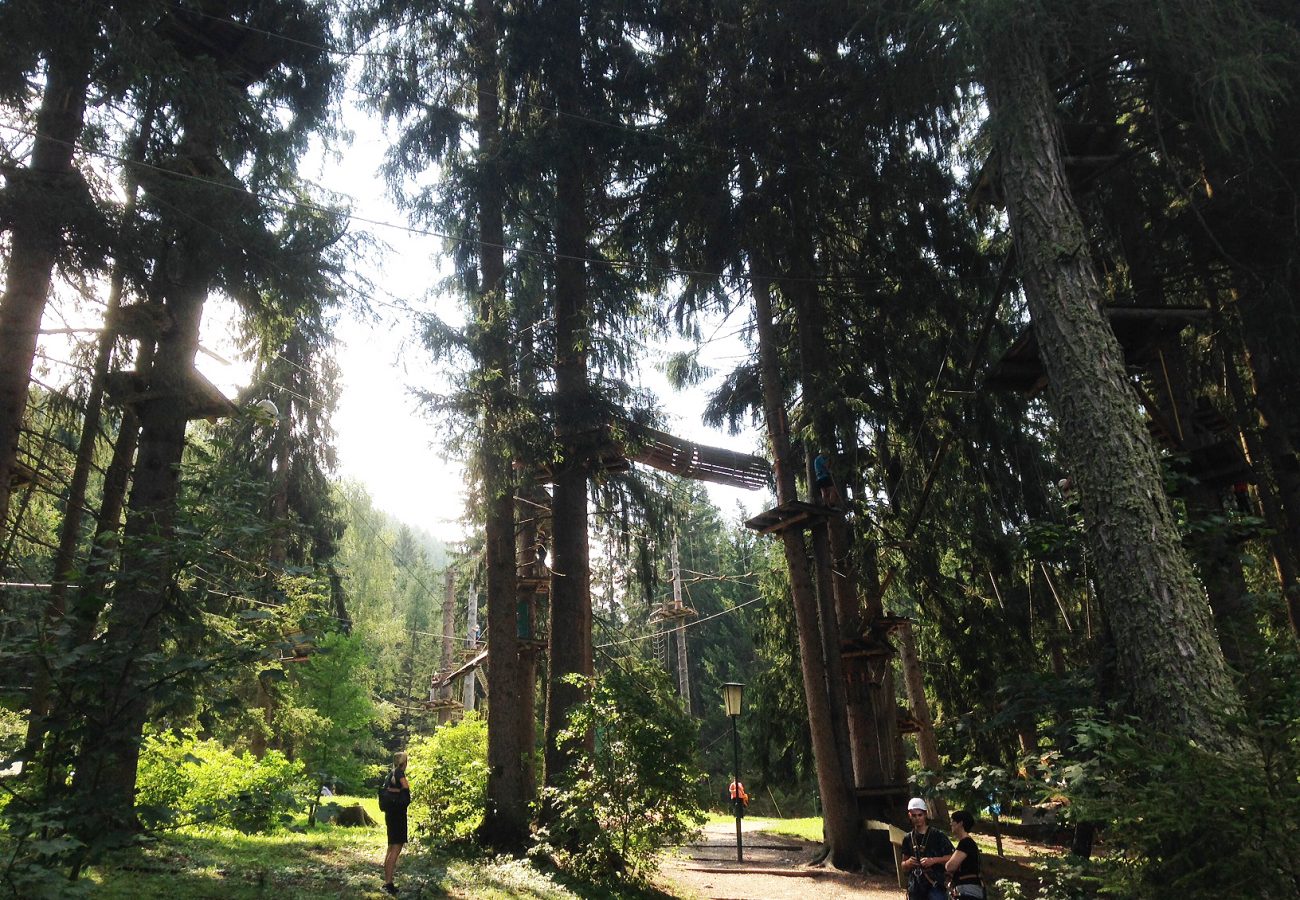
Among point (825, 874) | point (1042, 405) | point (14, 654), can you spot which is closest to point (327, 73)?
point (14, 654)

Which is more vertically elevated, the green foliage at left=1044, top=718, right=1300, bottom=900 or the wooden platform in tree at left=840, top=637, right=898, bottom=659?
the wooden platform in tree at left=840, top=637, right=898, bottom=659

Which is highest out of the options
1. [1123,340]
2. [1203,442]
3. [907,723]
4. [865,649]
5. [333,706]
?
[1123,340]

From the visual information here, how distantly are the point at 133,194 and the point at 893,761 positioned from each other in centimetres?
1358

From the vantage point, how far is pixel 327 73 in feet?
34.6

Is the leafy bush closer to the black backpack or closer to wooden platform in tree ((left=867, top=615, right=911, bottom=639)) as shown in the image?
the black backpack

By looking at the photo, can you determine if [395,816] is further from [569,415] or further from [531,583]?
[531,583]

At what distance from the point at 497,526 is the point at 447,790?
4.19 meters

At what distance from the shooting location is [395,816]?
8.56 metres

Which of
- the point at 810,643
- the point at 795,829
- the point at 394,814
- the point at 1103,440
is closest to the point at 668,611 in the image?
the point at 795,829

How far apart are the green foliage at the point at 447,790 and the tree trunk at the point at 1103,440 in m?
9.03

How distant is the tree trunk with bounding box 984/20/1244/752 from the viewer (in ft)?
19.7

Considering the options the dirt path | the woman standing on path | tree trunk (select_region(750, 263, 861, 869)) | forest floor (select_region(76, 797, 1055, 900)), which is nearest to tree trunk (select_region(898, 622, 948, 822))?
tree trunk (select_region(750, 263, 861, 869))

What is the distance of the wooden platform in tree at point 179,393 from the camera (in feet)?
28.7

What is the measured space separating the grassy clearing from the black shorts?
1.26 feet
